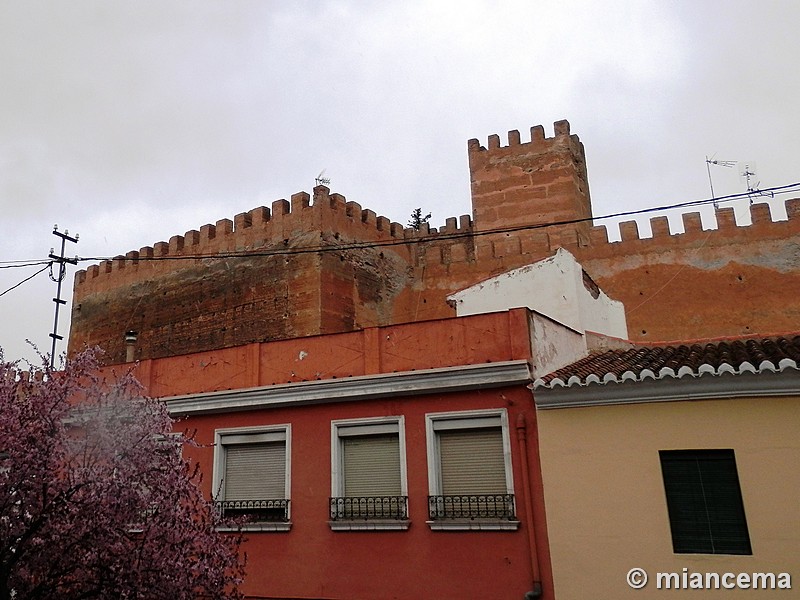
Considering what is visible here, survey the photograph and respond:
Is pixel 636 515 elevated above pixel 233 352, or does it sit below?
below

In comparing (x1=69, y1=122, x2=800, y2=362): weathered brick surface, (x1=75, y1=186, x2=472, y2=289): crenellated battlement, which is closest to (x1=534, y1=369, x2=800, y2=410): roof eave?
(x1=69, y1=122, x2=800, y2=362): weathered brick surface

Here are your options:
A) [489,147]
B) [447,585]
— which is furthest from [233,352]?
[489,147]

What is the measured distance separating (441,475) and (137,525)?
11.5 ft

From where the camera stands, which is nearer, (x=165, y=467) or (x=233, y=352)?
(x=165, y=467)

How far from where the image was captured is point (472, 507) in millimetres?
7738

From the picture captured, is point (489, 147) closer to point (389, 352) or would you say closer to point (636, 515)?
point (389, 352)

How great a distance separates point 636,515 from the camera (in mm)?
7055

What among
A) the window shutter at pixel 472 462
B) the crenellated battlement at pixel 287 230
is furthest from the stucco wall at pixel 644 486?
the crenellated battlement at pixel 287 230

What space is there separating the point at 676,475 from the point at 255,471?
4876 mm

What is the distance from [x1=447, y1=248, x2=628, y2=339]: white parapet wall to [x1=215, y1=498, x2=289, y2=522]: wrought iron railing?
14.2 ft

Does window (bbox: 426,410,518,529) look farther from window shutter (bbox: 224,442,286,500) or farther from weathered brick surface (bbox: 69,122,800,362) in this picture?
weathered brick surface (bbox: 69,122,800,362)

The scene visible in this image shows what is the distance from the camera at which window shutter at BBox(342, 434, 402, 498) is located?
8.22 meters

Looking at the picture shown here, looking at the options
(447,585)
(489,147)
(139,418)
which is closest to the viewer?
(139,418)

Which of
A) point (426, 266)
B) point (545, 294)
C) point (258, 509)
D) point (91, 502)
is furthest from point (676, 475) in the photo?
point (426, 266)
